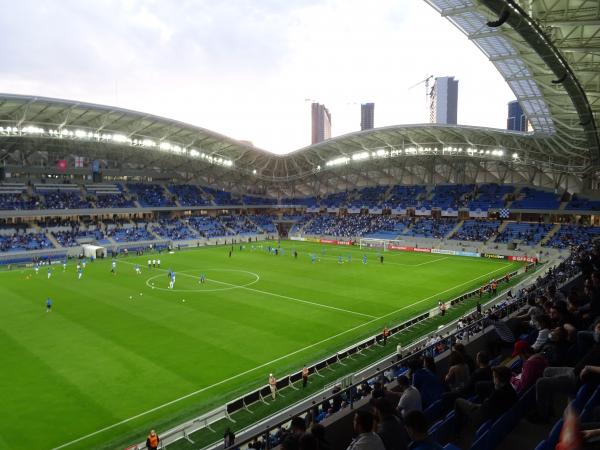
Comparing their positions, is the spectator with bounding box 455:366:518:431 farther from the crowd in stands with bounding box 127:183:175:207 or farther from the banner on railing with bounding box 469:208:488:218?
the crowd in stands with bounding box 127:183:175:207

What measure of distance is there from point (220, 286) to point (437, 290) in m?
17.9

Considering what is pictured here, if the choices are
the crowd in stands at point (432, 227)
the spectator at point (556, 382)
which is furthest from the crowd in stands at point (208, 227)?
the spectator at point (556, 382)

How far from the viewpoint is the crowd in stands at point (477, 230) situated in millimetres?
59044

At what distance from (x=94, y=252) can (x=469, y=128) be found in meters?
48.2

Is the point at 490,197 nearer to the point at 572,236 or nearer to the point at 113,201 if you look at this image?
the point at 572,236

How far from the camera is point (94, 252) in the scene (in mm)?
52219

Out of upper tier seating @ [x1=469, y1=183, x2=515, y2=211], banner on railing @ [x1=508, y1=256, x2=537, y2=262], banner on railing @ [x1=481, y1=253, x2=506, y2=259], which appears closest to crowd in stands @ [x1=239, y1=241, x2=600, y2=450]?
banner on railing @ [x1=508, y1=256, x2=537, y2=262]

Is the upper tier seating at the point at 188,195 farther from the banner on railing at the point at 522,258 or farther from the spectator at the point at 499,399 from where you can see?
the spectator at the point at 499,399

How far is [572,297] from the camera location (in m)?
10.1

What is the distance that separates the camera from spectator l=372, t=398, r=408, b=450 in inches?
193

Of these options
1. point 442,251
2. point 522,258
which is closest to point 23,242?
point 442,251

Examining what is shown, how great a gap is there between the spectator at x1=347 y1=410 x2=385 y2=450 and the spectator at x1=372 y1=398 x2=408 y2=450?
42 cm

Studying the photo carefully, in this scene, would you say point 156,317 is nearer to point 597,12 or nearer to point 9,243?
point 597,12

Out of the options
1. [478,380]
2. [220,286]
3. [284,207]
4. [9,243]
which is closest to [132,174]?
[9,243]
